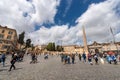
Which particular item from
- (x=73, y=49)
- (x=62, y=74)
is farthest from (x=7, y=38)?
(x=73, y=49)

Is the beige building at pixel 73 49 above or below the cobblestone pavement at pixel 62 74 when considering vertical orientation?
above

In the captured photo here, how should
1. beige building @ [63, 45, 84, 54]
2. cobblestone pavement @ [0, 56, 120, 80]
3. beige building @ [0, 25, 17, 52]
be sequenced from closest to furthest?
cobblestone pavement @ [0, 56, 120, 80] → beige building @ [0, 25, 17, 52] → beige building @ [63, 45, 84, 54]

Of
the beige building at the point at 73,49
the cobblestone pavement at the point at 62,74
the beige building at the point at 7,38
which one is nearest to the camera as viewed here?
the cobblestone pavement at the point at 62,74

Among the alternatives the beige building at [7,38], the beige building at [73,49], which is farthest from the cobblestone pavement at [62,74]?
the beige building at [73,49]

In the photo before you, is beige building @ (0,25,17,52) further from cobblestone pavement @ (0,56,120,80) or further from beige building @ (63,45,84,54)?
beige building @ (63,45,84,54)

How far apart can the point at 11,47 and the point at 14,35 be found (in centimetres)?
622

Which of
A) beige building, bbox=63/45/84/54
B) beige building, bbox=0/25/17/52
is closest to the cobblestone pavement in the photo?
beige building, bbox=0/25/17/52

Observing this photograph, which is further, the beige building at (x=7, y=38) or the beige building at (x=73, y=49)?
the beige building at (x=73, y=49)

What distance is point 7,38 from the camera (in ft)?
211

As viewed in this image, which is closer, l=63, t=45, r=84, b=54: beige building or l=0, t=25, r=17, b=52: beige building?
l=0, t=25, r=17, b=52: beige building

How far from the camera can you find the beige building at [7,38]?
202ft

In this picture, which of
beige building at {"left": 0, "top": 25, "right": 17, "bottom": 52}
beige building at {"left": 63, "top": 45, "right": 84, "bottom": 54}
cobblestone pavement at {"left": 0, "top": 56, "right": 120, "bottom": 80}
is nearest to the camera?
cobblestone pavement at {"left": 0, "top": 56, "right": 120, "bottom": 80}

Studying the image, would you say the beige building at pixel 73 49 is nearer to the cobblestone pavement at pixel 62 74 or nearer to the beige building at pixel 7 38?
the beige building at pixel 7 38

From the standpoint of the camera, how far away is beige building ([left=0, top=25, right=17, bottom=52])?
61.7m
